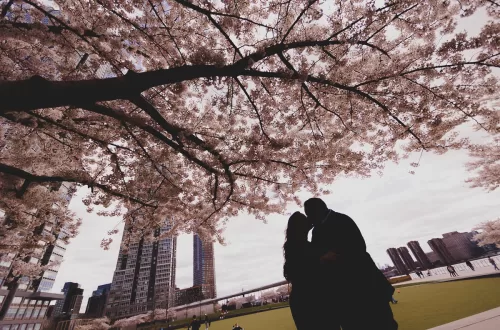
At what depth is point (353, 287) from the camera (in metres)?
1.86

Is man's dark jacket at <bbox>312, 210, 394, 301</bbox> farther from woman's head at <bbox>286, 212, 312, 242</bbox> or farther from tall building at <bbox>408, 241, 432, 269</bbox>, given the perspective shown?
tall building at <bbox>408, 241, 432, 269</bbox>

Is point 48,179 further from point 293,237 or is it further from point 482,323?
point 482,323

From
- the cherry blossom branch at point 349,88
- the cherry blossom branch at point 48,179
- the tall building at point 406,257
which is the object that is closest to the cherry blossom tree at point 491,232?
the cherry blossom branch at point 349,88

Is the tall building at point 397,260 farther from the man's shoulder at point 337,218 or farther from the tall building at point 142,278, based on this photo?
the tall building at point 142,278

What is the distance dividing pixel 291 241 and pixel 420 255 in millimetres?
74776

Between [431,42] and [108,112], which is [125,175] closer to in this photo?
[108,112]

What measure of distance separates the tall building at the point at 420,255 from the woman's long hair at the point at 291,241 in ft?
241

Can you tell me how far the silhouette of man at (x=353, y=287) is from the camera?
5.95 feet

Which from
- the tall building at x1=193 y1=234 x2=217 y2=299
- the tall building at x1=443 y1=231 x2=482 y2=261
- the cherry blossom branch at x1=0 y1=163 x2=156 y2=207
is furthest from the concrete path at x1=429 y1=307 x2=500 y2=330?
the tall building at x1=193 y1=234 x2=217 y2=299

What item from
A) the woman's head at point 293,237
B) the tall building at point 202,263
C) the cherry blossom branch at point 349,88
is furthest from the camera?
the tall building at point 202,263

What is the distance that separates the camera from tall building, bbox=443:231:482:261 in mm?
71188

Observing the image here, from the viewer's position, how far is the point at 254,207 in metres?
7.80

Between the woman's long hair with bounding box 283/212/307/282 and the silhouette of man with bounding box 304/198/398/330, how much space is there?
0.30 m

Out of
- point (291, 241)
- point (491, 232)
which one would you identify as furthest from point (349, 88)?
point (491, 232)
